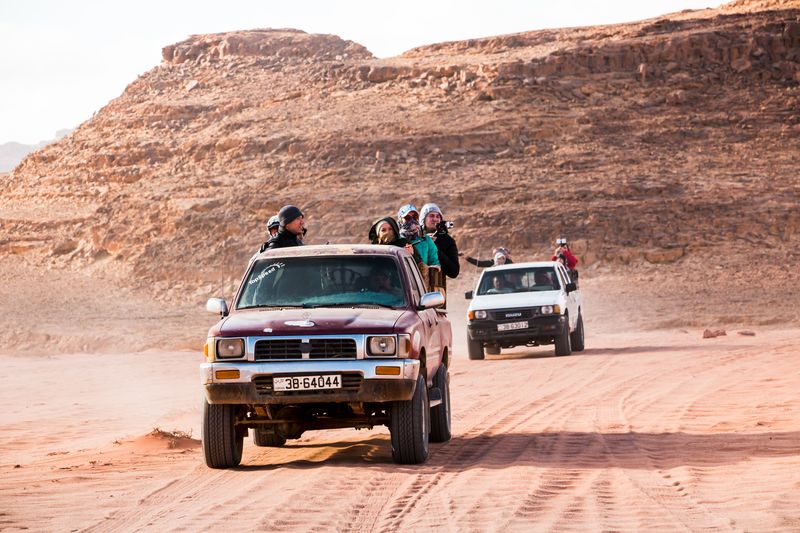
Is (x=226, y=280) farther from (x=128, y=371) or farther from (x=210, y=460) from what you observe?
(x=210, y=460)

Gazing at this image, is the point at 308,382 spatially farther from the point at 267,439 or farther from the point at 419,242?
the point at 419,242

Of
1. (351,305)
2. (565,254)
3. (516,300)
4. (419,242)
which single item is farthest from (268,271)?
(565,254)

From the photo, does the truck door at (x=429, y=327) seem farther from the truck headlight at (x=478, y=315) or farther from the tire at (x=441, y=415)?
the truck headlight at (x=478, y=315)

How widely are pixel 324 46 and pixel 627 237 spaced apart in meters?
39.1

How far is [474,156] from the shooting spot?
6144cm

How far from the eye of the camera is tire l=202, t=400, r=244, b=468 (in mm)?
9984

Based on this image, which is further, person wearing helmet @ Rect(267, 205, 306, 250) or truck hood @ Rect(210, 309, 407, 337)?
person wearing helmet @ Rect(267, 205, 306, 250)

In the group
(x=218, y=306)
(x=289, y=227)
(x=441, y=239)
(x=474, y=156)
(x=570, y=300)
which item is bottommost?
(x=570, y=300)

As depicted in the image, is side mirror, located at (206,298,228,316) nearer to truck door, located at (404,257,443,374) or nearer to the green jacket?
truck door, located at (404,257,443,374)

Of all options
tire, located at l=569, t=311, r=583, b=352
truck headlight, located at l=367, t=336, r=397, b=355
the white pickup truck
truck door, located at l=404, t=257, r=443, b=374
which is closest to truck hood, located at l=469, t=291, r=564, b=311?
the white pickup truck

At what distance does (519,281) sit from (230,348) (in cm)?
1631

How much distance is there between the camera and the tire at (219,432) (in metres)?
9.98

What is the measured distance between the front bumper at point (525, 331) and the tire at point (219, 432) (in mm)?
14742

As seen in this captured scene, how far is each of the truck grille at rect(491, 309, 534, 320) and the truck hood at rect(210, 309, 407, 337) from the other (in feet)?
47.3
